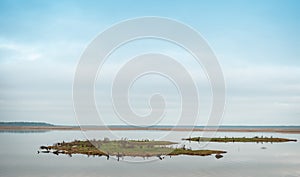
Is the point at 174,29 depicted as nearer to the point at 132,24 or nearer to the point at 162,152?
the point at 132,24

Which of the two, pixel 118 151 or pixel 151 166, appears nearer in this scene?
pixel 151 166

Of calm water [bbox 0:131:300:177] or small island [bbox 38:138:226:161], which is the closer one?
calm water [bbox 0:131:300:177]

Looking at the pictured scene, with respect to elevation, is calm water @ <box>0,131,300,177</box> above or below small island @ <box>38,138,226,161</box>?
below

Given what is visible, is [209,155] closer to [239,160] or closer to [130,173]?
[239,160]

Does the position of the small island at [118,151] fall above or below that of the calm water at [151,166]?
above

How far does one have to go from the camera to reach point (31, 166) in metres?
27.8

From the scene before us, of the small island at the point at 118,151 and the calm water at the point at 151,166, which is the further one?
the small island at the point at 118,151

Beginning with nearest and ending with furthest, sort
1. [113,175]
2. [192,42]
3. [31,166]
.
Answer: [192,42] → [113,175] → [31,166]

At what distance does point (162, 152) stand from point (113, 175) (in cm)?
1156

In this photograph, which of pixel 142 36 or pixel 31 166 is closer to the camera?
pixel 142 36

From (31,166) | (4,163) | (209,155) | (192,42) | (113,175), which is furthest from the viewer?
(209,155)

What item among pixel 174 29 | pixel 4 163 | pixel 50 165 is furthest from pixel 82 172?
pixel 174 29

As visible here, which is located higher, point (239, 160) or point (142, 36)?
point (142, 36)

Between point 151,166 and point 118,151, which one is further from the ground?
point 118,151
